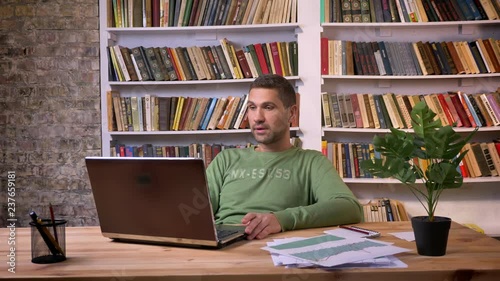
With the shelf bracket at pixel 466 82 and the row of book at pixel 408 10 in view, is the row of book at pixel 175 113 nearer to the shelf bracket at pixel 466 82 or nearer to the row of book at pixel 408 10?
the row of book at pixel 408 10

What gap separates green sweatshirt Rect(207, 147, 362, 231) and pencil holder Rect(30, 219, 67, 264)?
79 cm

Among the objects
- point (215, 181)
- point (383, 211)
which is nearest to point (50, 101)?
point (215, 181)

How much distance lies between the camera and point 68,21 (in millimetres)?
3754

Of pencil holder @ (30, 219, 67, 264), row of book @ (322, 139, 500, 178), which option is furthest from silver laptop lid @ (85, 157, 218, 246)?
row of book @ (322, 139, 500, 178)

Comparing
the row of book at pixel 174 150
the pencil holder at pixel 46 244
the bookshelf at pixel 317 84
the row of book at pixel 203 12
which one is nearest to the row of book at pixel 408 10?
the bookshelf at pixel 317 84

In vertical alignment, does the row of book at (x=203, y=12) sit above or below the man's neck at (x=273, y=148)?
above

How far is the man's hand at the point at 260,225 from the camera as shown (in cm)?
156

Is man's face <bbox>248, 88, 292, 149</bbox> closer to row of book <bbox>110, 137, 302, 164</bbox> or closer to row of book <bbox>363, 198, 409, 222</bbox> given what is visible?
row of book <bbox>110, 137, 302, 164</bbox>

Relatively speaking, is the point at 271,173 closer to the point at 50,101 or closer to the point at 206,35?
the point at 206,35

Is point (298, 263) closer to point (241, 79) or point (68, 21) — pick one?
point (241, 79)

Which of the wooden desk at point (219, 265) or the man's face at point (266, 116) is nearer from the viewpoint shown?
the wooden desk at point (219, 265)

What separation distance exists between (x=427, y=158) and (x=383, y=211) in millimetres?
2412

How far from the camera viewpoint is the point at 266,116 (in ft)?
7.14

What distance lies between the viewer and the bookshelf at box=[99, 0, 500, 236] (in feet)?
12.0
